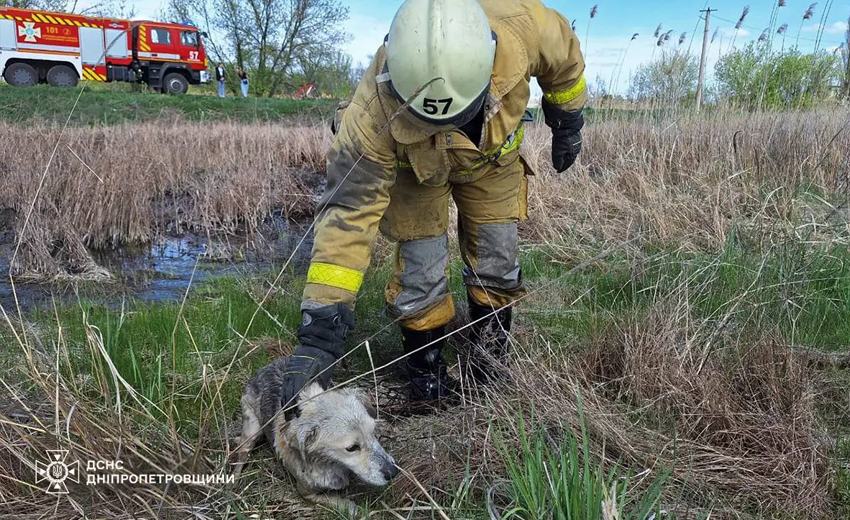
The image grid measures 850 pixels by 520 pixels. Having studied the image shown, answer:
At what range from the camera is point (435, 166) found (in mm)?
2596

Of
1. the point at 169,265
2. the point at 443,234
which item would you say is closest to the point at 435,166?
the point at 443,234

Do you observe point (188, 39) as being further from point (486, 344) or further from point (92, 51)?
point (486, 344)

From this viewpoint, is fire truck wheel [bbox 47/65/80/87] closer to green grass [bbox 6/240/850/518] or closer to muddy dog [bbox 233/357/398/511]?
green grass [bbox 6/240/850/518]

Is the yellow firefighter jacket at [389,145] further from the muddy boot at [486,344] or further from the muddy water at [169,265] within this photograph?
the muddy water at [169,265]

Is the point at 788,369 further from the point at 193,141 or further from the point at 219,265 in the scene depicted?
the point at 193,141

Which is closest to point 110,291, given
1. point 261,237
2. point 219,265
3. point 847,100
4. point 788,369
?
point 219,265

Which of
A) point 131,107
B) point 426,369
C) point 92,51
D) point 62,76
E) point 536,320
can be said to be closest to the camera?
point 426,369

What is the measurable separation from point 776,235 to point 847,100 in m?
3.07

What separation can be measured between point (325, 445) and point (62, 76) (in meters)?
24.0

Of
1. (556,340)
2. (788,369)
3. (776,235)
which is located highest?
(776,235)

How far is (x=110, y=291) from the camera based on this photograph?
482 cm

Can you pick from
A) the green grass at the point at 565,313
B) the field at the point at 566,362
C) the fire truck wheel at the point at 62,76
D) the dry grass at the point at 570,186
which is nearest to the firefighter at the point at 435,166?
the field at the point at 566,362

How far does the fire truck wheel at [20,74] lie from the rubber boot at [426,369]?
74.8 feet

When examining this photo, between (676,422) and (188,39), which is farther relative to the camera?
(188,39)
